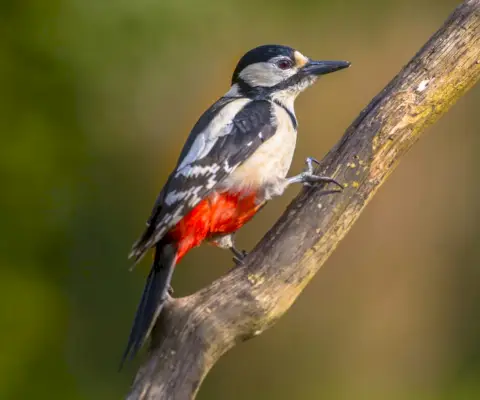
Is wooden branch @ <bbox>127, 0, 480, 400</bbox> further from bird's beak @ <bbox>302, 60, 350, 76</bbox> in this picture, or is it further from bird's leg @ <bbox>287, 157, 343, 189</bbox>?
bird's beak @ <bbox>302, 60, 350, 76</bbox>

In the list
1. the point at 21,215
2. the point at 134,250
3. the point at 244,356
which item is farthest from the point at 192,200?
the point at 21,215

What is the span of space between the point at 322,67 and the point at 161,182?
6.08ft

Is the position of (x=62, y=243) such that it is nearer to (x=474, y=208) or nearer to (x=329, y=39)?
(x=329, y=39)

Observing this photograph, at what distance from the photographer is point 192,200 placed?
239cm

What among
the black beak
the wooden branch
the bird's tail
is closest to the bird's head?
the black beak

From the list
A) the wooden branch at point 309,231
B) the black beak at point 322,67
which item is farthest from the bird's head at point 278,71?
Answer: the wooden branch at point 309,231

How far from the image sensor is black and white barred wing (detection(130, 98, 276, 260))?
236 cm

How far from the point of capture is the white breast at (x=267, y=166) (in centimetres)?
250

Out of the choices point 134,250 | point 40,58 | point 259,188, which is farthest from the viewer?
point 40,58

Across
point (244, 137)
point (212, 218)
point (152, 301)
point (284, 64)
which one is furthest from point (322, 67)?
point (152, 301)

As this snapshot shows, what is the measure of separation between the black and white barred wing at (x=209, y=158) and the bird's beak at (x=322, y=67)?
234 millimetres

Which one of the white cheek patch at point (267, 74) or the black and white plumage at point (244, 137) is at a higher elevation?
the white cheek patch at point (267, 74)

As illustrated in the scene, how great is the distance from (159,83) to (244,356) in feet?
5.28

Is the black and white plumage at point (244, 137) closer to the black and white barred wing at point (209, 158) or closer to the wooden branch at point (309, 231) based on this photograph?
the black and white barred wing at point (209, 158)
